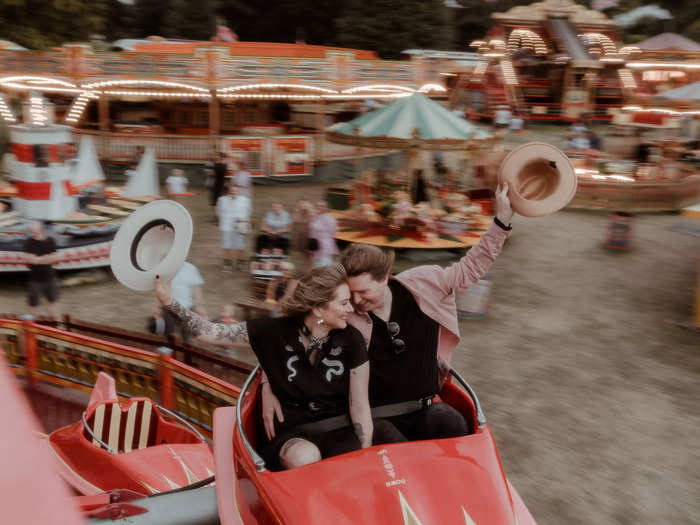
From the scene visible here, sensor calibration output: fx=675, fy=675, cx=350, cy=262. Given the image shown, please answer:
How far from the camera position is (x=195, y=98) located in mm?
21781

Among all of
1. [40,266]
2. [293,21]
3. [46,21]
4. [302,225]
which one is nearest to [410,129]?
[302,225]

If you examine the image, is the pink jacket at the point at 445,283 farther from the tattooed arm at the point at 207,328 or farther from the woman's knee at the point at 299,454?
the tattooed arm at the point at 207,328

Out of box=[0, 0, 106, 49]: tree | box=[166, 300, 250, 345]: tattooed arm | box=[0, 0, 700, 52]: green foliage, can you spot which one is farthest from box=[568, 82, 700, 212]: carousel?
box=[0, 0, 106, 49]: tree

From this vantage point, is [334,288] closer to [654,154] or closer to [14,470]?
[14,470]

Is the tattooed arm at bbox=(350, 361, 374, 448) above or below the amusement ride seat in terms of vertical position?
above

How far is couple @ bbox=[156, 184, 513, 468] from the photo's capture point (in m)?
2.95

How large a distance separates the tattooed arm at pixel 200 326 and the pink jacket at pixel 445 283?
2.26ft

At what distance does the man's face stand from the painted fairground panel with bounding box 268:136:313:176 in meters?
17.0

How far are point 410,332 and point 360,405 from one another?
17.4 inches

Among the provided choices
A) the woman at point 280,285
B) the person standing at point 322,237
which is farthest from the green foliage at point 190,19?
the woman at point 280,285

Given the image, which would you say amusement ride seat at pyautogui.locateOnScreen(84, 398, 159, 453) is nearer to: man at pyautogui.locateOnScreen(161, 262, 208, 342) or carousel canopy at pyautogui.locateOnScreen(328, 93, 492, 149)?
man at pyautogui.locateOnScreen(161, 262, 208, 342)

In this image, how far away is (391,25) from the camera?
3672cm

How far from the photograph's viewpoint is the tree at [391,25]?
36656 millimetres

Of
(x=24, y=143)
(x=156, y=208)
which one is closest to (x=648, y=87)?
(x=24, y=143)
